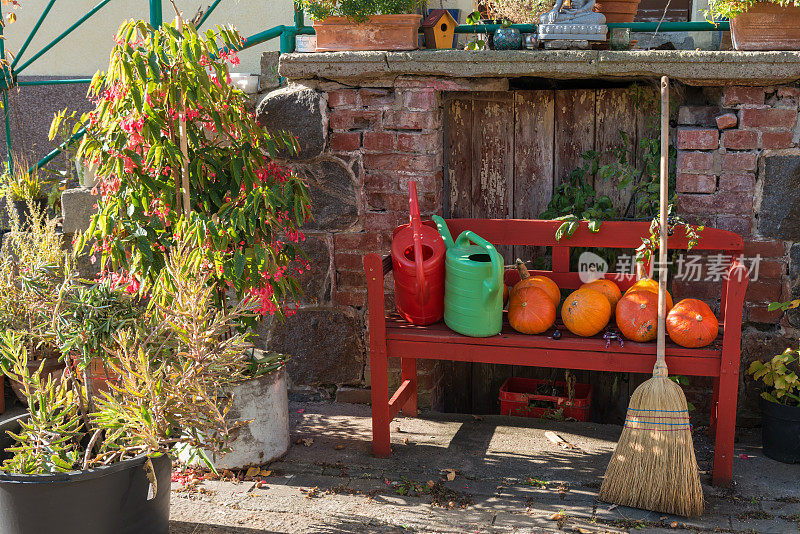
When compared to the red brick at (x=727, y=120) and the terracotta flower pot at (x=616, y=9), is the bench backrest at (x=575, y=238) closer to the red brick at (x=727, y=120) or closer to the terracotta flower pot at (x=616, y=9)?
the red brick at (x=727, y=120)

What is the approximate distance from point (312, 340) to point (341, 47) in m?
1.49

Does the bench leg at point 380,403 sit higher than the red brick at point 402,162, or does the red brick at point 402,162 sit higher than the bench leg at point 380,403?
the red brick at point 402,162

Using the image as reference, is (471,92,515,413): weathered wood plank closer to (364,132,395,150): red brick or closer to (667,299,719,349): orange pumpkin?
(364,132,395,150): red brick

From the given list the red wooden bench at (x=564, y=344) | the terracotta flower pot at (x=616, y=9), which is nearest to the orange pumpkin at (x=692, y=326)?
the red wooden bench at (x=564, y=344)

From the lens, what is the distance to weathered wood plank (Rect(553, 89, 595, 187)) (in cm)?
414

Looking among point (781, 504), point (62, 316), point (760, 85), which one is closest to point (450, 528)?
point (781, 504)

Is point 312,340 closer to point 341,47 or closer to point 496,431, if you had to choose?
point 496,431

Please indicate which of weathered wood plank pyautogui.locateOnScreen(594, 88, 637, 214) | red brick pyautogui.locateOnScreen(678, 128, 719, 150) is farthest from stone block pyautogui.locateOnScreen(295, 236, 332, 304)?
red brick pyautogui.locateOnScreen(678, 128, 719, 150)

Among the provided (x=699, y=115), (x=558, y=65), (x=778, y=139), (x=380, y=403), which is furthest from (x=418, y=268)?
(x=778, y=139)

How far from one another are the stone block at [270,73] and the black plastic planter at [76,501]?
7.52ft

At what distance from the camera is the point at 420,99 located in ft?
13.0

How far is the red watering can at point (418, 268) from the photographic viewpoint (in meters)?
3.57

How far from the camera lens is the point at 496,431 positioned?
399 centimetres

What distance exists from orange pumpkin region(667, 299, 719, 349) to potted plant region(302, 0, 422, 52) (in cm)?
174
